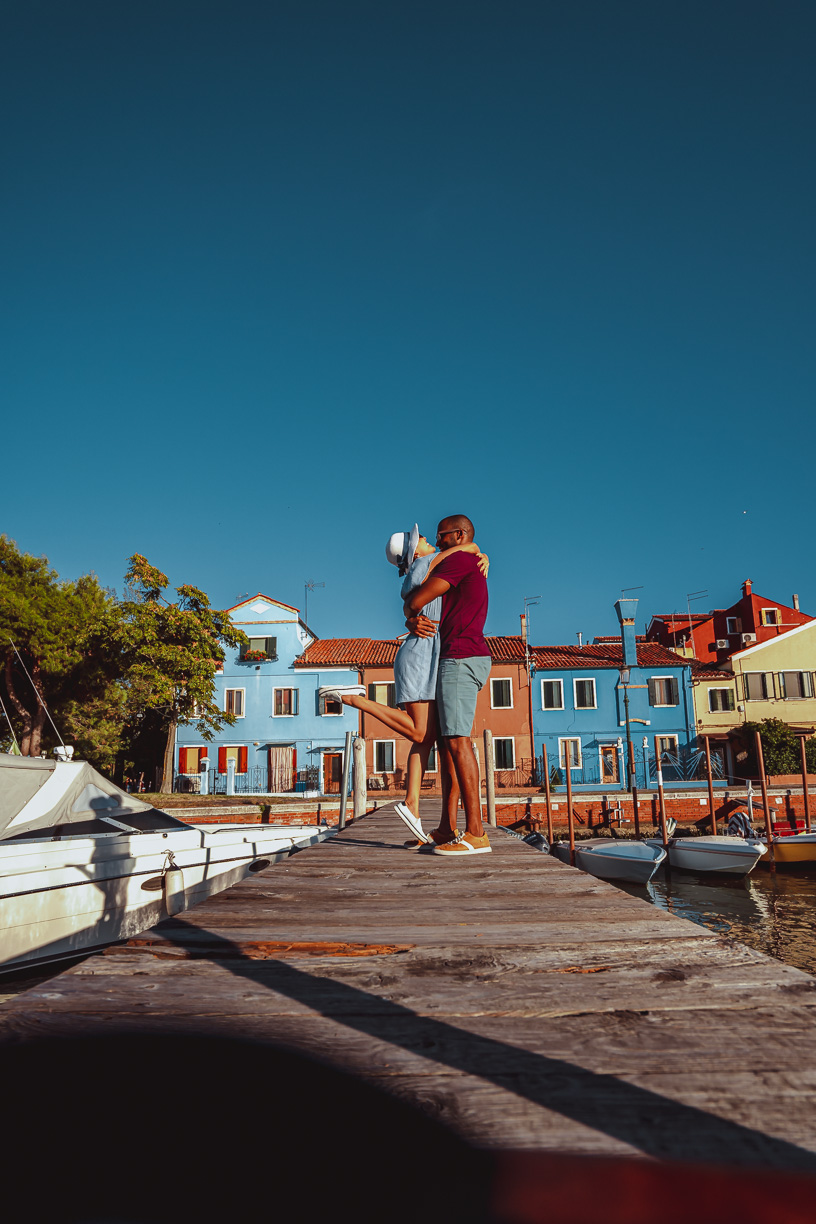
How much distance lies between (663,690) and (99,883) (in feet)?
102

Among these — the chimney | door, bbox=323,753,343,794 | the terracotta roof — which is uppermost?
the chimney

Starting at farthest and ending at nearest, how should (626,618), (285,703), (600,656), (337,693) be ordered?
(600,656) → (285,703) → (626,618) → (337,693)

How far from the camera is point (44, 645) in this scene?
25031 millimetres

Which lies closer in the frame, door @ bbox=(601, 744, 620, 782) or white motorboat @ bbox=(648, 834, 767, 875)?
white motorboat @ bbox=(648, 834, 767, 875)

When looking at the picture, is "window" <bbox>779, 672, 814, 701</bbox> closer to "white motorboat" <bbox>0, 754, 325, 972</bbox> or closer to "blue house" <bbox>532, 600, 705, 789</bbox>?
"blue house" <bbox>532, 600, 705, 789</bbox>

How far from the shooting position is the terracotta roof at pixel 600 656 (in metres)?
33.6

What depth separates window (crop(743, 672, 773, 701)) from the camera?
33562 millimetres

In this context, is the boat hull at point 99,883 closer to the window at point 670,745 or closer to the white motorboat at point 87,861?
the white motorboat at point 87,861

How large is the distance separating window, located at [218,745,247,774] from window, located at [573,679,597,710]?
1587cm

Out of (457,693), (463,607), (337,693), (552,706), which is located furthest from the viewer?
(552,706)

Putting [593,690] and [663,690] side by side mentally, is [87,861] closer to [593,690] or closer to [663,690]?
[593,690]

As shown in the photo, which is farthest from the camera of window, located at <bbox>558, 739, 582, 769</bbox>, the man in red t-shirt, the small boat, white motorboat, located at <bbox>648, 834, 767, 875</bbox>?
window, located at <bbox>558, 739, 582, 769</bbox>

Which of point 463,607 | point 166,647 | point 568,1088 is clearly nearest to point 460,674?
point 463,607

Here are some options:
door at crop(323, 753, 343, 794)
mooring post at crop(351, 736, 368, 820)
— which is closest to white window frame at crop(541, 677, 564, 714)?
door at crop(323, 753, 343, 794)
